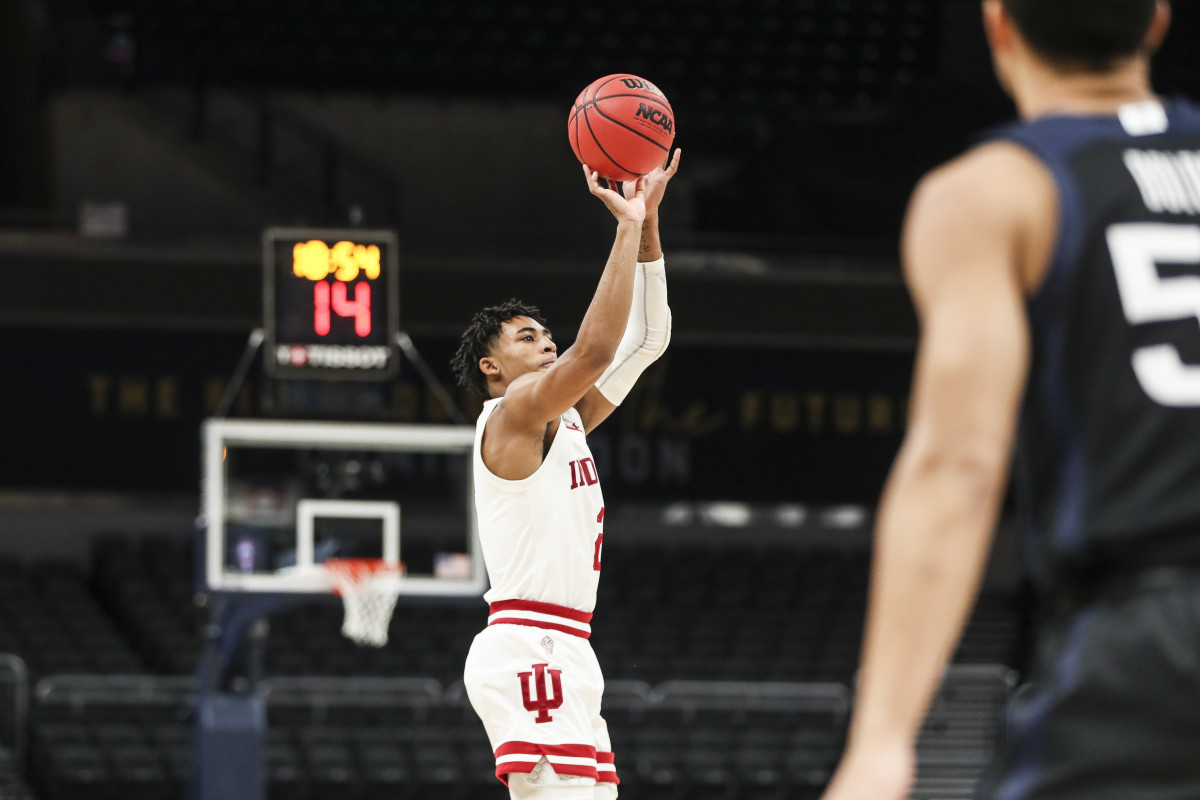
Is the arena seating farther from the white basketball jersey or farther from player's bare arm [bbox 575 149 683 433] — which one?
the white basketball jersey

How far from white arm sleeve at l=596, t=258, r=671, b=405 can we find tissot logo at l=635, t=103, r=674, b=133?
50 cm

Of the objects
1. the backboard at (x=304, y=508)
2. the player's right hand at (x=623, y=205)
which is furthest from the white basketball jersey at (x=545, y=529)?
the backboard at (x=304, y=508)

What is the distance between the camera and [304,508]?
1175cm

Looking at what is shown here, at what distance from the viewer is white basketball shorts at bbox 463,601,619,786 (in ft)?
15.9

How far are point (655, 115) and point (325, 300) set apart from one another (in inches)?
241

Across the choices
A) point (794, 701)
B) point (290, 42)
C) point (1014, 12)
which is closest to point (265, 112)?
point (290, 42)

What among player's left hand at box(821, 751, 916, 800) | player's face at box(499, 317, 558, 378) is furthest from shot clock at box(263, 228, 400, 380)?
player's left hand at box(821, 751, 916, 800)

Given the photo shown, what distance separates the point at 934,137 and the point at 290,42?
7.19m

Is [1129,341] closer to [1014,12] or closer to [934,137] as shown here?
[1014,12]

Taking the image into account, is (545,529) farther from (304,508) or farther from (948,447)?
(304,508)

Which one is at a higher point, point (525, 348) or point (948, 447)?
point (948, 447)

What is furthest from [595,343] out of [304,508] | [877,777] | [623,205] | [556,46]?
[556,46]

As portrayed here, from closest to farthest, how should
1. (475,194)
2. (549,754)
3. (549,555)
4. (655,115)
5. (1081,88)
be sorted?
1. (1081,88)
2. (549,754)
3. (549,555)
4. (655,115)
5. (475,194)

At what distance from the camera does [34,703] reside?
14156 mm
